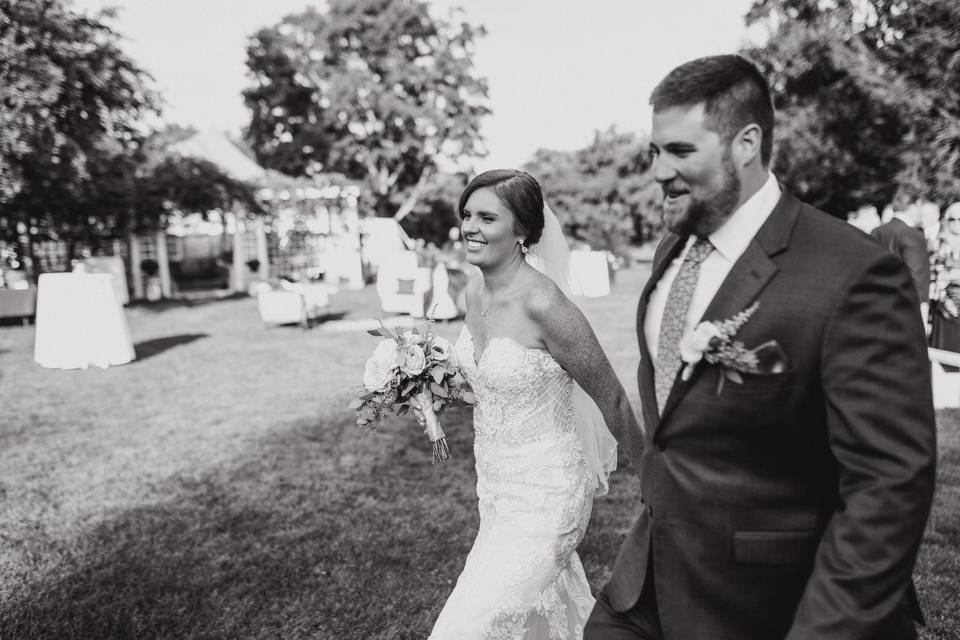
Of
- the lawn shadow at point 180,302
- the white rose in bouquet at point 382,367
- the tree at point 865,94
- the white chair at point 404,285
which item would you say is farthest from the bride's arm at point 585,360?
the lawn shadow at point 180,302

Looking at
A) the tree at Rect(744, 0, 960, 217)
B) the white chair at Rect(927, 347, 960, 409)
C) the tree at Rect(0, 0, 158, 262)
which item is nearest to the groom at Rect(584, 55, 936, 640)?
the white chair at Rect(927, 347, 960, 409)

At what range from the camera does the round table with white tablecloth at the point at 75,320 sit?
1164 centimetres

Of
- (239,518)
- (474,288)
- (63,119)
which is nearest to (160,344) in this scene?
(63,119)

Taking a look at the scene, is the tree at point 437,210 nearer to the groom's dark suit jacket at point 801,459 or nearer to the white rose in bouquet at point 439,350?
the white rose in bouquet at point 439,350

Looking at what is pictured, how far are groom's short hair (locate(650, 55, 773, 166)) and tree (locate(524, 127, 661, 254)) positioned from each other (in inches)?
1503

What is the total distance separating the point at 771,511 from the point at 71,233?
2472 centimetres

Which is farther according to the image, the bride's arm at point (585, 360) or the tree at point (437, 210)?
the tree at point (437, 210)

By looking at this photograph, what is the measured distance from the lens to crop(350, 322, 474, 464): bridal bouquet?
3227mm

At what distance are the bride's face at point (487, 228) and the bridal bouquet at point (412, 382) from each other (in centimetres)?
45

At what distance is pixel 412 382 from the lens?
10.6ft

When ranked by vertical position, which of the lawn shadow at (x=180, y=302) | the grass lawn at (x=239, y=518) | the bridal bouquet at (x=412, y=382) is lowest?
the lawn shadow at (x=180, y=302)

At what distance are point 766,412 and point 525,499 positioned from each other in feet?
5.72

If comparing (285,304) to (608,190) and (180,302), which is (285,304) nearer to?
(180,302)

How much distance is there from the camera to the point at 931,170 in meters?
20.4
